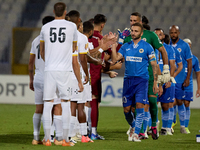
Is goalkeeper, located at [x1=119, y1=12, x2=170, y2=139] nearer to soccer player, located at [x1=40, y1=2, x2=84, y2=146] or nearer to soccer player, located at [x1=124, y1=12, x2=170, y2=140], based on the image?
soccer player, located at [x1=124, y1=12, x2=170, y2=140]

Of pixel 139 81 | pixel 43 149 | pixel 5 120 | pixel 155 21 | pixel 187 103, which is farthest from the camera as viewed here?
pixel 155 21

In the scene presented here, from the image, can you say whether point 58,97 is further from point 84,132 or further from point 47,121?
point 84,132

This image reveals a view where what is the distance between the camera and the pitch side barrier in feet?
49.8

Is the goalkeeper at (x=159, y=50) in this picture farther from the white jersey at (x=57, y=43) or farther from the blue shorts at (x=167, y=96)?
the white jersey at (x=57, y=43)

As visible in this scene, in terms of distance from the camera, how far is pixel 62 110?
5.91 meters

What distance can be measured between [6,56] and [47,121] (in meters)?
12.6

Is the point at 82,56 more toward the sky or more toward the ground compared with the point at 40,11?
more toward the ground

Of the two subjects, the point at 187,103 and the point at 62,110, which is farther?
the point at 187,103

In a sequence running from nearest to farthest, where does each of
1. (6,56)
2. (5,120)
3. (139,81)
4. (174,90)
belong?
(139,81)
(174,90)
(5,120)
(6,56)

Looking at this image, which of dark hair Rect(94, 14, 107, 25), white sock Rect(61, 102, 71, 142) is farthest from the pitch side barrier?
white sock Rect(61, 102, 71, 142)

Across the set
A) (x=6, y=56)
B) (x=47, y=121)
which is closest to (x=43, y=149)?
(x=47, y=121)

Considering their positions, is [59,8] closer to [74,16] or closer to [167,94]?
[74,16]

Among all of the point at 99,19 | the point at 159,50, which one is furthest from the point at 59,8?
the point at 159,50

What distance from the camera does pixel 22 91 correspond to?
1552 centimetres
